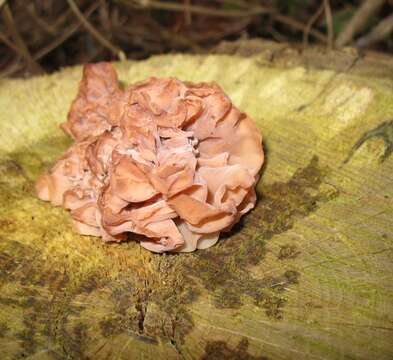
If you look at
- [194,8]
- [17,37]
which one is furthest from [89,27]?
[194,8]

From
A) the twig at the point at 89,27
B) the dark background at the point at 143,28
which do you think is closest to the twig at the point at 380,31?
the dark background at the point at 143,28

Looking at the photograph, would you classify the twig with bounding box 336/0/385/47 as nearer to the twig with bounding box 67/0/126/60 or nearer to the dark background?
the dark background

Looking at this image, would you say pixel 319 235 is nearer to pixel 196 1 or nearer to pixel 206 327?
pixel 206 327

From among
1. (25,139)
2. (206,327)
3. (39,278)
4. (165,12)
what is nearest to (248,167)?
(206,327)

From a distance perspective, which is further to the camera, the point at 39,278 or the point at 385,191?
the point at 385,191

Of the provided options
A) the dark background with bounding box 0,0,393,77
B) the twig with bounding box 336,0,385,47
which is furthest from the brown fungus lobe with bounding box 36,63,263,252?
the dark background with bounding box 0,0,393,77

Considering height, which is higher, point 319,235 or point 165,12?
point 319,235

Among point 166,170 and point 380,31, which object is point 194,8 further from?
point 166,170
